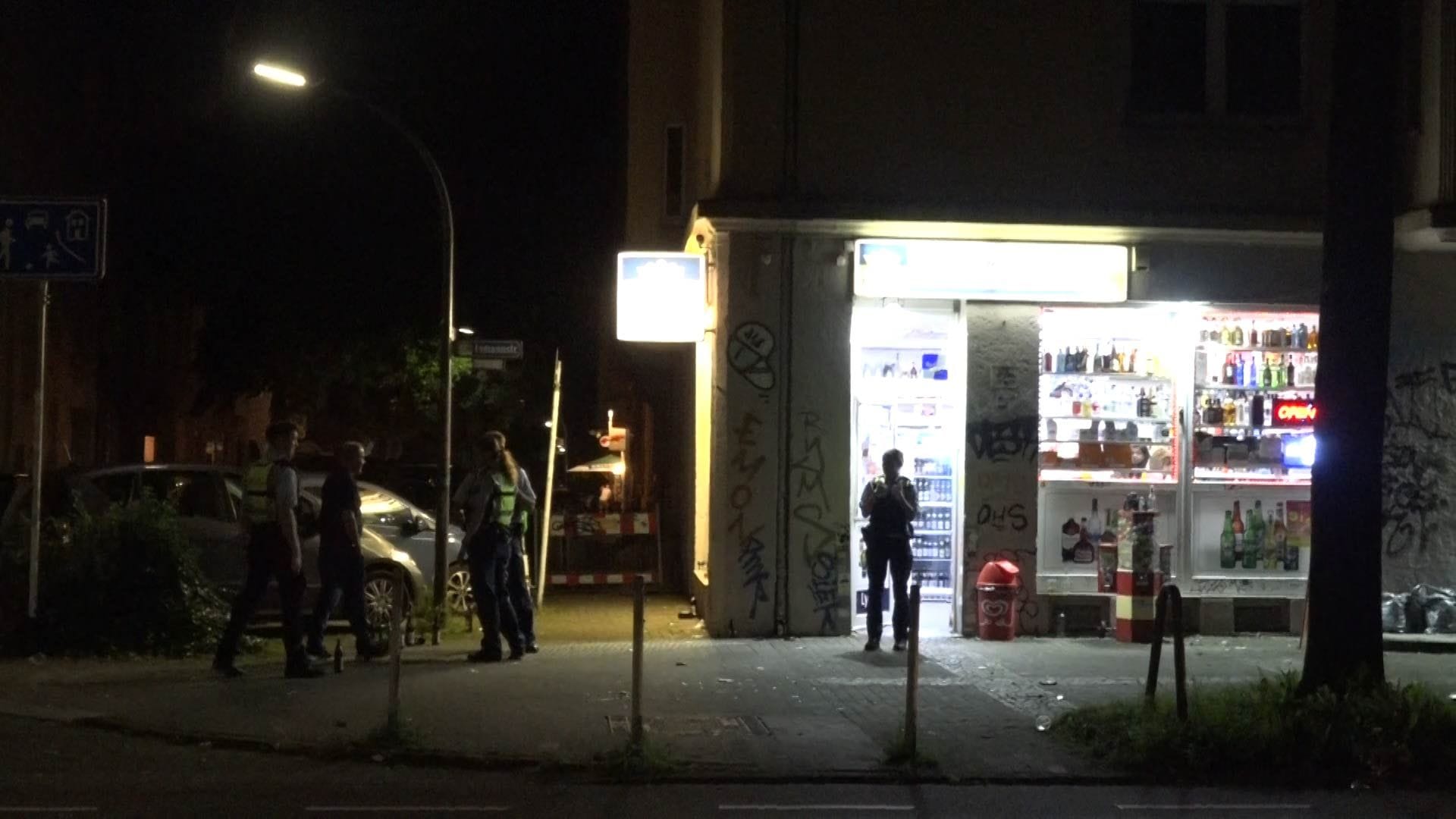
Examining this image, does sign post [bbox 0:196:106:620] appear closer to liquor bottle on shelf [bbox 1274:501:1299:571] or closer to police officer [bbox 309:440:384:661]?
police officer [bbox 309:440:384:661]

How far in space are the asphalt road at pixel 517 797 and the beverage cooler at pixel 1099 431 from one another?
236 inches

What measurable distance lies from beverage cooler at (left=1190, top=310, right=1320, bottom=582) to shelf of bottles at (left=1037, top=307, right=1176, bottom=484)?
1.22 feet

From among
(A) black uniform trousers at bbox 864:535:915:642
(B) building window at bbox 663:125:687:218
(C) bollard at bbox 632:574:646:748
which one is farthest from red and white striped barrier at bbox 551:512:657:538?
(C) bollard at bbox 632:574:646:748

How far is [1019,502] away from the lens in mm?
14695

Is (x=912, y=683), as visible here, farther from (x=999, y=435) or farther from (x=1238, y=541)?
(x=1238, y=541)

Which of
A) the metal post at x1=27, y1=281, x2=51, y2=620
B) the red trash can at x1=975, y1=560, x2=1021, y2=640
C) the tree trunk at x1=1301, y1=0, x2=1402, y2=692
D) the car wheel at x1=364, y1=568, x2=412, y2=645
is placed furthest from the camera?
the red trash can at x1=975, y1=560, x2=1021, y2=640

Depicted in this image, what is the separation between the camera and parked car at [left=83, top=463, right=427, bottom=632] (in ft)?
46.8

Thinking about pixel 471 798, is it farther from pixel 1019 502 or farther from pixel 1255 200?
pixel 1255 200

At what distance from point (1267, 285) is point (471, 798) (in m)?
9.61

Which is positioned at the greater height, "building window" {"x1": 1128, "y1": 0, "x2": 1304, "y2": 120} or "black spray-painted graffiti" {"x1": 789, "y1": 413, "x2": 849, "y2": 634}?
"building window" {"x1": 1128, "y1": 0, "x2": 1304, "y2": 120}

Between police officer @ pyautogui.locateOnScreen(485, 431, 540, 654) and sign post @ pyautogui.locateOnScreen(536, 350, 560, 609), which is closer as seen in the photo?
police officer @ pyautogui.locateOnScreen(485, 431, 540, 654)

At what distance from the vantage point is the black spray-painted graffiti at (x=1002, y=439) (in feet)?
48.1

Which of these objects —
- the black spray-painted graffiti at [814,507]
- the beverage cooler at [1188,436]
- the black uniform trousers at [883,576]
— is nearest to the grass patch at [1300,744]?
the black uniform trousers at [883,576]

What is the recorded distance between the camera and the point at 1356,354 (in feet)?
33.1
